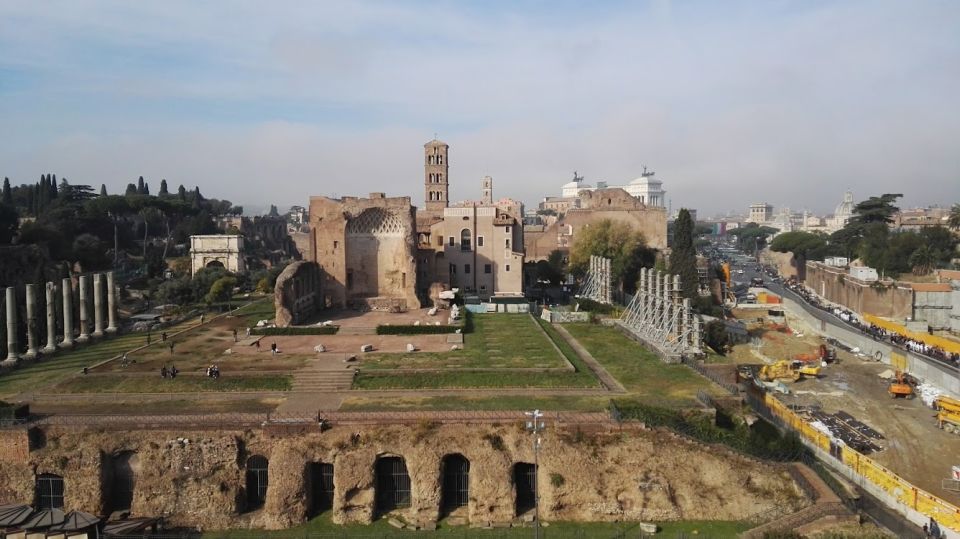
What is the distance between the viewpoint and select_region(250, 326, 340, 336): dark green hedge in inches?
1480

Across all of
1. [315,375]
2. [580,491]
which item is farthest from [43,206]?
[580,491]

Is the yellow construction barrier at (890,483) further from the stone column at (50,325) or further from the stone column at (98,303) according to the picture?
the stone column at (98,303)

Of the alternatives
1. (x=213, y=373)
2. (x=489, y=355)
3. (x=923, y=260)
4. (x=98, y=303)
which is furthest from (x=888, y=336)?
(x=98, y=303)

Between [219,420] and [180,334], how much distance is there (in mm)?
20206

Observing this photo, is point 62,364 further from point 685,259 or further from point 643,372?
point 685,259

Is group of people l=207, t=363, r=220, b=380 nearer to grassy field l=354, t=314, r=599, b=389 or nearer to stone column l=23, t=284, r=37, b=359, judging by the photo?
grassy field l=354, t=314, r=599, b=389

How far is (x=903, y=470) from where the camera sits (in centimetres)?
2586

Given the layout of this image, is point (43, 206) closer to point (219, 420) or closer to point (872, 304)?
point (219, 420)

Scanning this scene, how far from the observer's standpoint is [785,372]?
130ft

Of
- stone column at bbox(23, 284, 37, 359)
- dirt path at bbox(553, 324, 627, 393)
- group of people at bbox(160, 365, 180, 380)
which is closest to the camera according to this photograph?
dirt path at bbox(553, 324, 627, 393)

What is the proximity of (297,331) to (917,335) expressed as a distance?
4603 cm

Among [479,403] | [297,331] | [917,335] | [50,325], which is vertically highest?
[50,325]

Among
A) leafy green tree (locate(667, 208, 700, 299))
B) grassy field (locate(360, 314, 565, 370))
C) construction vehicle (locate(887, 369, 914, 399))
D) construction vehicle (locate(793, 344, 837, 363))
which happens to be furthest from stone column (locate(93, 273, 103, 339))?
construction vehicle (locate(887, 369, 914, 399))

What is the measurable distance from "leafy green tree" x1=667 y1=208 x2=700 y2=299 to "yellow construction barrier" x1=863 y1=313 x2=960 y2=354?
49.8ft
